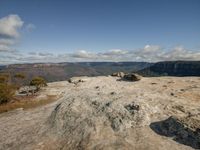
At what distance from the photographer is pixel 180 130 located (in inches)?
922

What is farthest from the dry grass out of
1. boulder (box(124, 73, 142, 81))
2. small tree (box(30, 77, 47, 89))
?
boulder (box(124, 73, 142, 81))

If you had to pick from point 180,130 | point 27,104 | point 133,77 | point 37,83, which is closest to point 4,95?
point 27,104

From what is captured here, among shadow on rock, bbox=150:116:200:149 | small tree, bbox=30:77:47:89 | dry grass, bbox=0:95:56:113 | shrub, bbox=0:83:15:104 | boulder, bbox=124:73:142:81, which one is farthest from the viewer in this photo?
small tree, bbox=30:77:47:89

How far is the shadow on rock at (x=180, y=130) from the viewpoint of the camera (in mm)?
22188

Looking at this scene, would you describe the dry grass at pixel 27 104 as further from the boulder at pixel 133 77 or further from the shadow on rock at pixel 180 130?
the shadow on rock at pixel 180 130

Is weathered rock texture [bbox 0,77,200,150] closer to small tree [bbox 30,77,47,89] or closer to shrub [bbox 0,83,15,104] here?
shrub [bbox 0,83,15,104]

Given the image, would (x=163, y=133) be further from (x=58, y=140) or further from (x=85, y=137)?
(x=58, y=140)

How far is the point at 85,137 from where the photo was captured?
85.1 ft

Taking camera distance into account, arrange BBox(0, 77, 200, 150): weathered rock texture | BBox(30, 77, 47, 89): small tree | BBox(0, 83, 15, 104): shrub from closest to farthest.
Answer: BBox(0, 77, 200, 150): weathered rock texture < BBox(0, 83, 15, 104): shrub < BBox(30, 77, 47, 89): small tree

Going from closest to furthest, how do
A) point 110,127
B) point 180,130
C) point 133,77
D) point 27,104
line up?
point 180,130 < point 110,127 < point 27,104 < point 133,77

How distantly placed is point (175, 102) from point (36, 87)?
2462 inches

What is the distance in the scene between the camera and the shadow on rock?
72.8ft

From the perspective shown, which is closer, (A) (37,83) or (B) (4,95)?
(B) (4,95)

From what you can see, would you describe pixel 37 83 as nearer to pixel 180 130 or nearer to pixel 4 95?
pixel 4 95
